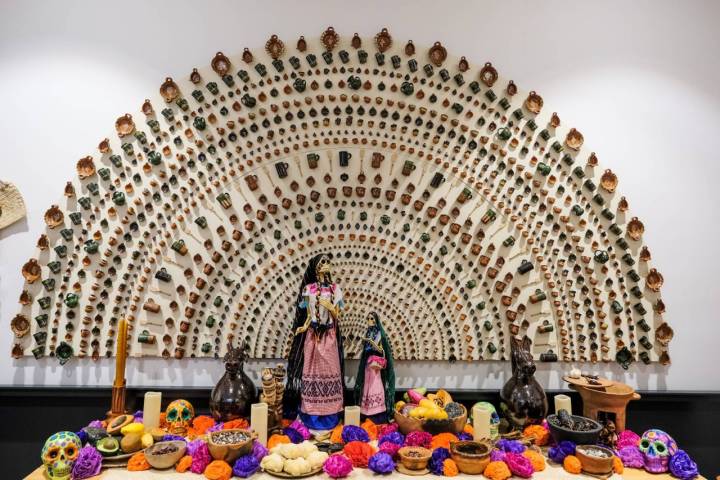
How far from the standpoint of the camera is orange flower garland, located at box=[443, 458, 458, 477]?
6.12 feet

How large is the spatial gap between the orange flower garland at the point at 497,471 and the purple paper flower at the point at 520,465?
0.02 meters

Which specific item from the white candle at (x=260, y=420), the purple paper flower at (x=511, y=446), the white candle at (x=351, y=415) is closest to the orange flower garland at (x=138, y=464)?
the white candle at (x=260, y=420)

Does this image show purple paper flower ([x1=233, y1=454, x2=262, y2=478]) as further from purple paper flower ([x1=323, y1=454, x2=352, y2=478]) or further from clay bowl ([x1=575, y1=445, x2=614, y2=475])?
clay bowl ([x1=575, y1=445, x2=614, y2=475])

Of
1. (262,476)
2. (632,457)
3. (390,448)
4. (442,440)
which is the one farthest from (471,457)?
(262,476)

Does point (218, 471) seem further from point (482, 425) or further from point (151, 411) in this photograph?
point (482, 425)

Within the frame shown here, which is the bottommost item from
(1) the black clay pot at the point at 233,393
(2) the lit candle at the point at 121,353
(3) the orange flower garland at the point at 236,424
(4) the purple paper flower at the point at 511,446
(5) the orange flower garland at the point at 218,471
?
(5) the orange flower garland at the point at 218,471

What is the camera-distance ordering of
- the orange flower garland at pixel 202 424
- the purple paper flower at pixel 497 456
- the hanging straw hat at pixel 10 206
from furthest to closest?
the hanging straw hat at pixel 10 206, the orange flower garland at pixel 202 424, the purple paper flower at pixel 497 456

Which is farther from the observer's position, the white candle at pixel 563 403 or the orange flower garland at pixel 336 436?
the white candle at pixel 563 403

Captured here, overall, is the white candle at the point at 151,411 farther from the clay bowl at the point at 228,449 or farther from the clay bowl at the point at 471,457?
the clay bowl at the point at 471,457

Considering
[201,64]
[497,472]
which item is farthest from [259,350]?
[201,64]

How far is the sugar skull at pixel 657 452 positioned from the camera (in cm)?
197

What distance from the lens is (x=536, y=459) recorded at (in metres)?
1.95

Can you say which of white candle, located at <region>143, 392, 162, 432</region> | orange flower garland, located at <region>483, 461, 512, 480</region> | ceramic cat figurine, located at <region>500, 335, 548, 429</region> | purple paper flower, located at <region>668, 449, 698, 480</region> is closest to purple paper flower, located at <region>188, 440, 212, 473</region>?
white candle, located at <region>143, 392, 162, 432</region>

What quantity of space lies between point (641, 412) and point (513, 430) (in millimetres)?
832
